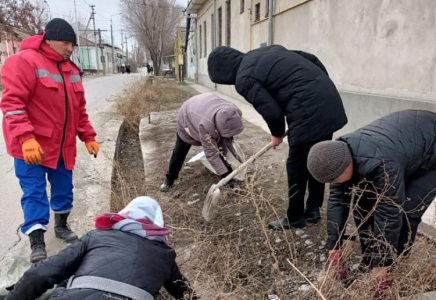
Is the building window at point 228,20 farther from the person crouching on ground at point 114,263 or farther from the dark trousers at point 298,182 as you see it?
the person crouching on ground at point 114,263

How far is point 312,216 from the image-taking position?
110 inches

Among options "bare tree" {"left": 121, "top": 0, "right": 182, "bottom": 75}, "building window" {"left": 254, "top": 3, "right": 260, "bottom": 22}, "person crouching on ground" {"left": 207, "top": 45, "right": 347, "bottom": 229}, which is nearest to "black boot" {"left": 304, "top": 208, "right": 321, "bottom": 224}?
"person crouching on ground" {"left": 207, "top": 45, "right": 347, "bottom": 229}

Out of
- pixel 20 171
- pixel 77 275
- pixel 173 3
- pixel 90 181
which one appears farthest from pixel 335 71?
pixel 173 3

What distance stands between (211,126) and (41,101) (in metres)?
1.32

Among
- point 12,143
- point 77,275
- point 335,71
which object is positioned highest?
point 335,71

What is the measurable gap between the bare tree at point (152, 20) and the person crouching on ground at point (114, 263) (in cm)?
2548

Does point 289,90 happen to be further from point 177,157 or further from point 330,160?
point 177,157

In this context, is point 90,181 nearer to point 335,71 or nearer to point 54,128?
point 54,128

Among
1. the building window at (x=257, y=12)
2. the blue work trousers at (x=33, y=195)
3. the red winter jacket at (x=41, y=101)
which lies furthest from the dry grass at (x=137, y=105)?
the blue work trousers at (x=33, y=195)

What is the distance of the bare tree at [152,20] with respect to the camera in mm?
24938

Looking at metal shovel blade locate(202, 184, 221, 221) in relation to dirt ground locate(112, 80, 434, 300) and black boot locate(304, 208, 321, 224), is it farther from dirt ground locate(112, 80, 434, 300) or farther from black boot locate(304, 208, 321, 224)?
black boot locate(304, 208, 321, 224)

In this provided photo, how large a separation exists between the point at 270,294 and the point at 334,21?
4.45 meters

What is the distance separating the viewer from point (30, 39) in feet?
7.64

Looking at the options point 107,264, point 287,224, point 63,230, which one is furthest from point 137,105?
point 107,264
